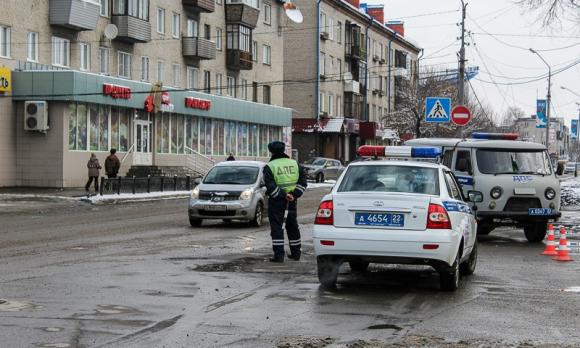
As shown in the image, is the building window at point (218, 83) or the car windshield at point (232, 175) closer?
the car windshield at point (232, 175)

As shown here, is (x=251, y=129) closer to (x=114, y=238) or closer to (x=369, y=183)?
(x=114, y=238)

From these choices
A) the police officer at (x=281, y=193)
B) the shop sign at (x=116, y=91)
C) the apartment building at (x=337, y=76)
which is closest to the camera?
the police officer at (x=281, y=193)

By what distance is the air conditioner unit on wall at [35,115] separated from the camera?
36.7 m

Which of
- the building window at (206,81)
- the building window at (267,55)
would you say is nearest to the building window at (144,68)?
the building window at (206,81)

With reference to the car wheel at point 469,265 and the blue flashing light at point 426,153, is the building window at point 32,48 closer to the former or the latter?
the blue flashing light at point 426,153

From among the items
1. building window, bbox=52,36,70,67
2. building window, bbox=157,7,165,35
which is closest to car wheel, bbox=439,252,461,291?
building window, bbox=52,36,70,67

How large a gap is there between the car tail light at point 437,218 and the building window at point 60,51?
30.6 metres

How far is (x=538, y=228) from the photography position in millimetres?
18375

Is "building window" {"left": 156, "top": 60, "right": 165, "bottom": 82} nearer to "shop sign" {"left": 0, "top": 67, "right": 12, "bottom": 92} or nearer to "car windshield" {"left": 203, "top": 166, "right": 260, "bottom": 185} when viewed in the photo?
"shop sign" {"left": 0, "top": 67, "right": 12, "bottom": 92}

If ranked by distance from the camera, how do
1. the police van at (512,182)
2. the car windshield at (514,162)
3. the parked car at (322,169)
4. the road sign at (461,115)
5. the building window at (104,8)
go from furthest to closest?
1. the parked car at (322,169)
2. the building window at (104,8)
3. the road sign at (461,115)
4. the car windshield at (514,162)
5. the police van at (512,182)

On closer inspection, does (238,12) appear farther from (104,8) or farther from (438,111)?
(438,111)

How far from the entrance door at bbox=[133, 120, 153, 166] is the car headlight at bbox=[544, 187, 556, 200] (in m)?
28.5

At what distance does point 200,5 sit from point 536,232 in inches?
1319

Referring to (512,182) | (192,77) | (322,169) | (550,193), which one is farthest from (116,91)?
(550,193)
